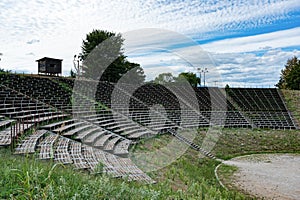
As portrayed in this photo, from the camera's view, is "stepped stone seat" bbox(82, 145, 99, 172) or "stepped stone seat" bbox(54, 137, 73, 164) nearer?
"stepped stone seat" bbox(54, 137, 73, 164)

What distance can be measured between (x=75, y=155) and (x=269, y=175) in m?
7.97

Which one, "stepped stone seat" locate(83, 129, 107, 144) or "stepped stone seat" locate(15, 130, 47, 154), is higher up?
"stepped stone seat" locate(15, 130, 47, 154)

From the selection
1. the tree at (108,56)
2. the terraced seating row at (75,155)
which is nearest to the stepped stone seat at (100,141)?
the terraced seating row at (75,155)

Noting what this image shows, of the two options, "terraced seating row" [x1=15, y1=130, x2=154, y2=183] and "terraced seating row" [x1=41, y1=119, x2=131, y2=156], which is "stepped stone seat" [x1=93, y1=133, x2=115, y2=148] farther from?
"terraced seating row" [x1=15, y1=130, x2=154, y2=183]

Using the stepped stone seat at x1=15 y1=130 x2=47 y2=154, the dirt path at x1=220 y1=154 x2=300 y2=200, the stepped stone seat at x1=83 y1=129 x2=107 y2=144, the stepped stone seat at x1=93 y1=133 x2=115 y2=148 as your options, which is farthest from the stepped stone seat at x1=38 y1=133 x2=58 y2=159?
the dirt path at x1=220 y1=154 x2=300 y2=200

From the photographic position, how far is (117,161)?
841 cm

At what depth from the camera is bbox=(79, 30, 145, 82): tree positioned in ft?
118

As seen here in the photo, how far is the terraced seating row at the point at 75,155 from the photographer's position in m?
6.67

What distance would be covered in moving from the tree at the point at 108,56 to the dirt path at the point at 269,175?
22660 mm

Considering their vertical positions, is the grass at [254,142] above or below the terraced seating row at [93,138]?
below

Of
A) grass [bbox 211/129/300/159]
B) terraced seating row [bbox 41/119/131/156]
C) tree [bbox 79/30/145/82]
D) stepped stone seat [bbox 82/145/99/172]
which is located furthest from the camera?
tree [bbox 79/30/145/82]

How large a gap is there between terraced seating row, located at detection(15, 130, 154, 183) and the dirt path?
13.4 ft

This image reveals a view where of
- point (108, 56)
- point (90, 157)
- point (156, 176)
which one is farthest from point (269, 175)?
point (108, 56)

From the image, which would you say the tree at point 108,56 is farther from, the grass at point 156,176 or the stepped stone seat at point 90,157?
the stepped stone seat at point 90,157
